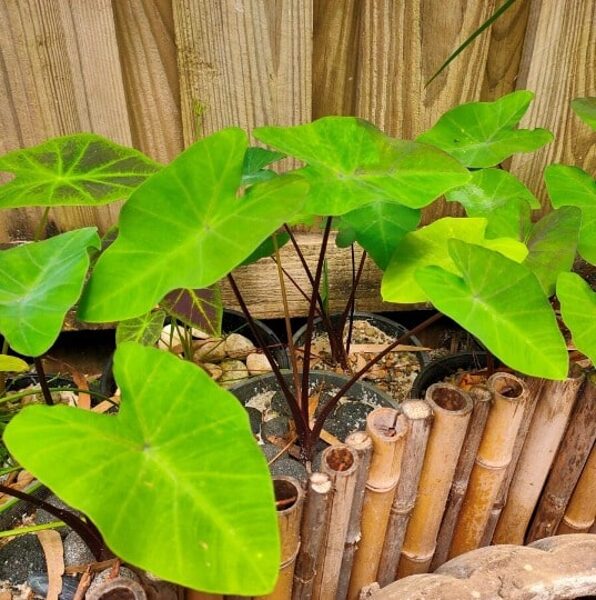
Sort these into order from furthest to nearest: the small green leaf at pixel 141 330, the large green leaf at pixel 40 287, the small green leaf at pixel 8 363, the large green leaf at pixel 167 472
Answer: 1. the small green leaf at pixel 141 330
2. the small green leaf at pixel 8 363
3. the large green leaf at pixel 40 287
4. the large green leaf at pixel 167 472

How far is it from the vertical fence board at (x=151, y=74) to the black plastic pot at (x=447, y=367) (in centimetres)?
77

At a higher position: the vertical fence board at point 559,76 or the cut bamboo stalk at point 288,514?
the vertical fence board at point 559,76

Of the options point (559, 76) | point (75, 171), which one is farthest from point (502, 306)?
point (559, 76)

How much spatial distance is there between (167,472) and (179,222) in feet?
1.02

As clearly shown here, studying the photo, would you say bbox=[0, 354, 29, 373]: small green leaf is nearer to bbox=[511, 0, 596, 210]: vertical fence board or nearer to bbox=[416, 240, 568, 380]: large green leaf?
bbox=[416, 240, 568, 380]: large green leaf

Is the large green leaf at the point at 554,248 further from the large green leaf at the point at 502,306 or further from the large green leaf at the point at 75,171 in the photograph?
the large green leaf at the point at 75,171

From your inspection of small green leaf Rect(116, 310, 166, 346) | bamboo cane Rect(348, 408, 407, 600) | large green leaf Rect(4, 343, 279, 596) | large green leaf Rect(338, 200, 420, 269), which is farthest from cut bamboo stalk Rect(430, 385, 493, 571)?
small green leaf Rect(116, 310, 166, 346)

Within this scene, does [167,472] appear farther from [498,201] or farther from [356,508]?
[498,201]

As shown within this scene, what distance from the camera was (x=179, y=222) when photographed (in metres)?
0.76

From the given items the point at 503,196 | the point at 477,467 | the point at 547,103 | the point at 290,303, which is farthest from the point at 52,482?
the point at 547,103

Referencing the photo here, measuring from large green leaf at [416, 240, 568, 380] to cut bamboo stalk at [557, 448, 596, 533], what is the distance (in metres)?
0.38

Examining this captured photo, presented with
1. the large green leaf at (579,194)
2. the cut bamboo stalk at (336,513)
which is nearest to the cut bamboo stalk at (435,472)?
the cut bamboo stalk at (336,513)

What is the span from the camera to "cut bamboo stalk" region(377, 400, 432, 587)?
2.93ft

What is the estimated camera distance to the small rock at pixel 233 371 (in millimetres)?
1509
